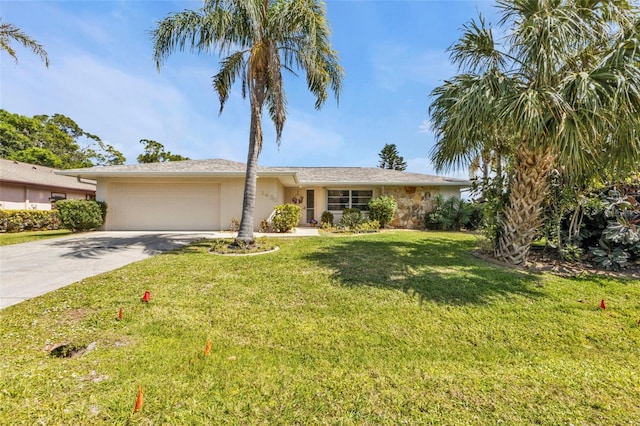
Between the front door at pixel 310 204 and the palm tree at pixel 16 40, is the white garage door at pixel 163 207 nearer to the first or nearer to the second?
the front door at pixel 310 204

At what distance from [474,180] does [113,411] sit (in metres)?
8.59

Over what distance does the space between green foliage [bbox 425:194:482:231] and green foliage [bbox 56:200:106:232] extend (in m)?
17.0

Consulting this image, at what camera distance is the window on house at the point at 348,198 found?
54.4ft

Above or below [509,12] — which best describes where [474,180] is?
below

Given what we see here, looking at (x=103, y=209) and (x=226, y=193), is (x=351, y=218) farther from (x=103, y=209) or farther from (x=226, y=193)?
(x=103, y=209)

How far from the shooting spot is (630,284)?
510cm

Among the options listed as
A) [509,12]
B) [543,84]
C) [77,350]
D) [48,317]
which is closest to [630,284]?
[543,84]

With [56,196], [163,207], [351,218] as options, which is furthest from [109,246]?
[56,196]

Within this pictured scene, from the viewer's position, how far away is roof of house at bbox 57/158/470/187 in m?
12.5

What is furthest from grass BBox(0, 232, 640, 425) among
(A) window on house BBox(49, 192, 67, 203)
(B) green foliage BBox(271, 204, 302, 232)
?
(A) window on house BBox(49, 192, 67, 203)

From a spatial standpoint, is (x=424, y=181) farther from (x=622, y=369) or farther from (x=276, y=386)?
(x=276, y=386)

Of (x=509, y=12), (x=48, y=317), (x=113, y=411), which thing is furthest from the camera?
(x=509, y=12)

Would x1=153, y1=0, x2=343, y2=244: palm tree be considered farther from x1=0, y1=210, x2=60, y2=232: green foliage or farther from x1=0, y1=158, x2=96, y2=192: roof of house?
x1=0, y1=210, x2=60, y2=232: green foliage

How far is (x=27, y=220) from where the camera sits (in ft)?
44.4
